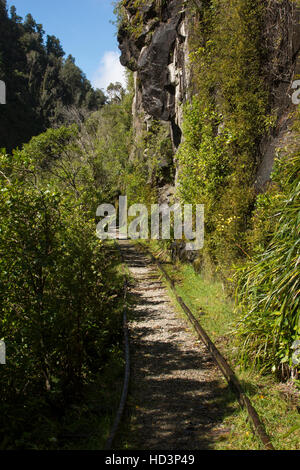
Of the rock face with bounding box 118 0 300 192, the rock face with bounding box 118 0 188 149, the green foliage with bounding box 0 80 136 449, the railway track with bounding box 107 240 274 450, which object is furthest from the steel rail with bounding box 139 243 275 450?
the rock face with bounding box 118 0 188 149

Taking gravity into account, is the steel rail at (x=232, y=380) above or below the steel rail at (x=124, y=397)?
above

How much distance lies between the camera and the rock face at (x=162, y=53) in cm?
1553

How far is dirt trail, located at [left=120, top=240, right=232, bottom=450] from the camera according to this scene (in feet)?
13.4

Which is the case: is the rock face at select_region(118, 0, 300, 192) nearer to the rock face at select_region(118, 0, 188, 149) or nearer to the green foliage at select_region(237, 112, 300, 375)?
the rock face at select_region(118, 0, 188, 149)

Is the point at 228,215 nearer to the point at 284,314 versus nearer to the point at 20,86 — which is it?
the point at 284,314

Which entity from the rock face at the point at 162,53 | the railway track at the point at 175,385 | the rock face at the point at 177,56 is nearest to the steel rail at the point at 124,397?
the railway track at the point at 175,385

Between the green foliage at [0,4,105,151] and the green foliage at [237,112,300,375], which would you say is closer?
the green foliage at [237,112,300,375]

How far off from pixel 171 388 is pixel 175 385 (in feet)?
0.36

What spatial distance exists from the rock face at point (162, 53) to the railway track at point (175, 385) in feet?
35.0

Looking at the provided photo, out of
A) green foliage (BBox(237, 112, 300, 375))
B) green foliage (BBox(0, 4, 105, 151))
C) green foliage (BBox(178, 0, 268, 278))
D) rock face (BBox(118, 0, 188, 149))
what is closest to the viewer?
green foliage (BBox(237, 112, 300, 375))

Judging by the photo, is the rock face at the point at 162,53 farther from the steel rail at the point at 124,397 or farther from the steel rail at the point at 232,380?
the steel rail at the point at 124,397

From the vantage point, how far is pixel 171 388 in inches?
204

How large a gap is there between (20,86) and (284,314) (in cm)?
6271

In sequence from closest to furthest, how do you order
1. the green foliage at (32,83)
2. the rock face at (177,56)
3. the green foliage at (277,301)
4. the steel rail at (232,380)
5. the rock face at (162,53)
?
the steel rail at (232,380), the green foliage at (277,301), the rock face at (177,56), the rock face at (162,53), the green foliage at (32,83)
